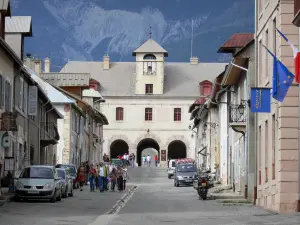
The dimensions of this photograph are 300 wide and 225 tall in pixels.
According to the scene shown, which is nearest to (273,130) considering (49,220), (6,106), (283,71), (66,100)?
(283,71)

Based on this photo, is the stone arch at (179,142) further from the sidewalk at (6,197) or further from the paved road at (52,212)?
the paved road at (52,212)

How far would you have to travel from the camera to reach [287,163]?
26969mm

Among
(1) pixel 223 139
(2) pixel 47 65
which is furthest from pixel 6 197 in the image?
(2) pixel 47 65

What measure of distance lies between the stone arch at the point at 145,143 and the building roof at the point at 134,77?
5424 millimetres

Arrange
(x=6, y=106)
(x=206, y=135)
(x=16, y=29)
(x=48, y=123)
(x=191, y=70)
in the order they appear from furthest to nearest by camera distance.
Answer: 1. (x=191, y=70)
2. (x=206, y=135)
3. (x=48, y=123)
4. (x=16, y=29)
5. (x=6, y=106)

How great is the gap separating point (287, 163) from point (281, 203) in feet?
4.11

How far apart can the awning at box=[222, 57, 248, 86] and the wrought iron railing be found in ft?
40.3

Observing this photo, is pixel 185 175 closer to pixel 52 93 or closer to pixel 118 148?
pixel 52 93

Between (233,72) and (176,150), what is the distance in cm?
7613

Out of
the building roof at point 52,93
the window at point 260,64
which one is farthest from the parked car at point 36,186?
the building roof at point 52,93

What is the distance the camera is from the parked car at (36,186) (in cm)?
3409

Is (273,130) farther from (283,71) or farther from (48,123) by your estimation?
(48,123)

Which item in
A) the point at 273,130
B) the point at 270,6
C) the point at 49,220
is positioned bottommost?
the point at 49,220

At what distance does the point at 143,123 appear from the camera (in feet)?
374
